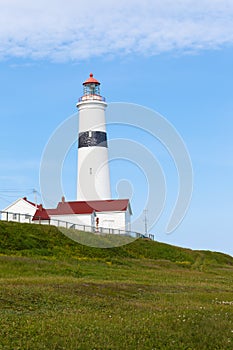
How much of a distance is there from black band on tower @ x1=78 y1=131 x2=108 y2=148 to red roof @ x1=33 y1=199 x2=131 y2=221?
6246mm

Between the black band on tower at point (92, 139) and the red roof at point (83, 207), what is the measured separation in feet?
20.5

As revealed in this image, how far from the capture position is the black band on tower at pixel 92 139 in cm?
6706

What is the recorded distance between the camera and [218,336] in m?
15.6

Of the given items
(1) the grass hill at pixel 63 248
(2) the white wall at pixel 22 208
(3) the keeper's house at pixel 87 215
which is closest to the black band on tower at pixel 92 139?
(3) the keeper's house at pixel 87 215

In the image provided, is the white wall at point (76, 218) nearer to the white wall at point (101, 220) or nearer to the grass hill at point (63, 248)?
the white wall at point (101, 220)

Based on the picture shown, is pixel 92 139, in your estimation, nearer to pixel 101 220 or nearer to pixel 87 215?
pixel 87 215

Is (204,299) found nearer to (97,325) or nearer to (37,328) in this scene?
(97,325)

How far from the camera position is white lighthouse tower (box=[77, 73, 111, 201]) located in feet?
219

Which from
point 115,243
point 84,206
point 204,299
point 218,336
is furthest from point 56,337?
point 84,206

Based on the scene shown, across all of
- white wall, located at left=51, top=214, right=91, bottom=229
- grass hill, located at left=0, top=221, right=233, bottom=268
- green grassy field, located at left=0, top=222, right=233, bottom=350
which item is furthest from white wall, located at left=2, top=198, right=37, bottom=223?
green grassy field, located at left=0, top=222, right=233, bottom=350

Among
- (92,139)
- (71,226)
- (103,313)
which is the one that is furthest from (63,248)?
(103,313)

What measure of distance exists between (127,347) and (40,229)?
3995 centimetres

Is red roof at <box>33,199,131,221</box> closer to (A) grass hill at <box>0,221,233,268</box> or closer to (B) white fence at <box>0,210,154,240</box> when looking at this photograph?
(B) white fence at <box>0,210,154,240</box>

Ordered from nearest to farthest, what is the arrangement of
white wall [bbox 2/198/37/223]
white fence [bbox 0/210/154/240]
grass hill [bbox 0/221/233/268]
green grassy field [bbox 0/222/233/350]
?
1. green grassy field [bbox 0/222/233/350]
2. grass hill [bbox 0/221/233/268]
3. white fence [bbox 0/210/154/240]
4. white wall [bbox 2/198/37/223]
